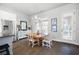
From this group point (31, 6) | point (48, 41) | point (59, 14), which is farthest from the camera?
point (48, 41)

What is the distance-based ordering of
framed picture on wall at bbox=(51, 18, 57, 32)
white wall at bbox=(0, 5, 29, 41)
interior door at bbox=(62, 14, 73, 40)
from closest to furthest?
white wall at bbox=(0, 5, 29, 41) < interior door at bbox=(62, 14, 73, 40) < framed picture on wall at bbox=(51, 18, 57, 32)

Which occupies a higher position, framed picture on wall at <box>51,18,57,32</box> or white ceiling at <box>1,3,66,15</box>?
white ceiling at <box>1,3,66,15</box>

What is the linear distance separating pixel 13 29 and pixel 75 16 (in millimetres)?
1511

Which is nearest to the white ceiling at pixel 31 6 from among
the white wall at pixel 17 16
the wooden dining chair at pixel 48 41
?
the white wall at pixel 17 16

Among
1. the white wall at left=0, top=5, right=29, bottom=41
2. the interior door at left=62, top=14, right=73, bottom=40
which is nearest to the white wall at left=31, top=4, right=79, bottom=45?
the interior door at left=62, top=14, right=73, bottom=40

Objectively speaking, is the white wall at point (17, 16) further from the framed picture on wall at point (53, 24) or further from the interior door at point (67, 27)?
the interior door at point (67, 27)

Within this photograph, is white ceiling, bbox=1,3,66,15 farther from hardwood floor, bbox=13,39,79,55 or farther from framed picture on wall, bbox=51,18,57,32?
hardwood floor, bbox=13,39,79,55

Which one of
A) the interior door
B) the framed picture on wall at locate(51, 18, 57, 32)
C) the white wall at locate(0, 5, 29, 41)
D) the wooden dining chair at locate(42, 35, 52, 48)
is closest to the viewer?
the white wall at locate(0, 5, 29, 41)

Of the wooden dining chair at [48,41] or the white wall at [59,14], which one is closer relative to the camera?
the white wall at [59,14]

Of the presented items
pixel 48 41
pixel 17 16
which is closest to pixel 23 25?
pixel 17 16

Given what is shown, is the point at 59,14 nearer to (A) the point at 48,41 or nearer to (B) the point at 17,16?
(A) the point at 48,41
